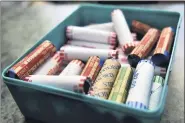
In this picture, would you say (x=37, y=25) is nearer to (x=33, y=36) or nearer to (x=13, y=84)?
(x=33, y=36)

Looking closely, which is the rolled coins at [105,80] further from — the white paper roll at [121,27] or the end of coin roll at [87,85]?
the white paper roll at [121,27]

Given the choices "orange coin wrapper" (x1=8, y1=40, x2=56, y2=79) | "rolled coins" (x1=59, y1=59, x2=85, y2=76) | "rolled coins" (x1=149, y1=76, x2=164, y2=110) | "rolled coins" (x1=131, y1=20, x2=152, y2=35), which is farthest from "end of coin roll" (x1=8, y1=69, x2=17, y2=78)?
"rolled coins" (x1=131, y1=20, x2=152, y2=35)

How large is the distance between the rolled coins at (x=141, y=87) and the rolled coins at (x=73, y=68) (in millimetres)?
200

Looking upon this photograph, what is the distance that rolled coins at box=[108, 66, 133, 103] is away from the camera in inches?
26.5

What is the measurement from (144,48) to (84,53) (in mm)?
207

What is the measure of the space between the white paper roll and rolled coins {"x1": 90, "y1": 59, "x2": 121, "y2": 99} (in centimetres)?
21

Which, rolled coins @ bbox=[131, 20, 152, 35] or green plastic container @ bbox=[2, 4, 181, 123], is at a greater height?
rolled coins @ bbox=[131, 20, 152, 35]

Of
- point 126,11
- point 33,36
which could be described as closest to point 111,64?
point 126,11

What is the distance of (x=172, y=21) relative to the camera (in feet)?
3.36

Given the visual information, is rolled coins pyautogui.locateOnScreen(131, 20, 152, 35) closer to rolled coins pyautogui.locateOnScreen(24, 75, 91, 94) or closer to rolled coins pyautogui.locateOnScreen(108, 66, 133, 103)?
rolled coins pyautogui.locateOnScreen(108, 66, 133, 103)

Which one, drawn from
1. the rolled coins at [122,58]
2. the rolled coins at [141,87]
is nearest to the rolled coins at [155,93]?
the rolled coins at [141,87]

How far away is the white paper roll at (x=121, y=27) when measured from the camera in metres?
0.97

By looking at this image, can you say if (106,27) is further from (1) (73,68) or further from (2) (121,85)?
(2) (121,85)

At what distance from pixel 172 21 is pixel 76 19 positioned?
406 millimetres
